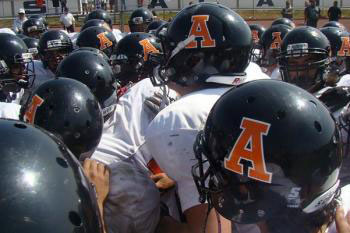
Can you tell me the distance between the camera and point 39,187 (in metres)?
1.20

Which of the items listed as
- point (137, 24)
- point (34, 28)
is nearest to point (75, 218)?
point (137, 24)

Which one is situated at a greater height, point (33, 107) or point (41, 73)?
point (33, 107)

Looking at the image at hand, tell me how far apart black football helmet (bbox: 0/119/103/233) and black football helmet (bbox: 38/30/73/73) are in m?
4.28

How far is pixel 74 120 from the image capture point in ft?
7.96

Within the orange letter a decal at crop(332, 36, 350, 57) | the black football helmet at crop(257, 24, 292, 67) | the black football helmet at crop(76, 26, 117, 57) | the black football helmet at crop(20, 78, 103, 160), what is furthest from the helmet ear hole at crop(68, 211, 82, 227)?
the black football helmet at crop(257, 24, 292, 67)

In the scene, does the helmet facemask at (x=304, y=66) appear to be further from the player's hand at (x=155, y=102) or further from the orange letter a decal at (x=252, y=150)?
the orange letter a decal at (x=252, y=150)

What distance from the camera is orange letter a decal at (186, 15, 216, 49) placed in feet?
8.11

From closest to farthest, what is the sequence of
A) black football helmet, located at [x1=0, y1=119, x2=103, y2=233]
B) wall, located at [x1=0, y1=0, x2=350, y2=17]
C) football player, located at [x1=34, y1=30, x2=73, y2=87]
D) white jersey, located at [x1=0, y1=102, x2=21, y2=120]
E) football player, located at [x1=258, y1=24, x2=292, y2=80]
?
1. black football helmet, located at [x1=0, y1=119, x2=103, y2=233]
2. white jersey, located at [x1=0, y1=102, x2=21, y2=120]
3. football player, located at [x1=34, y1=30, x2=73, y2=87]
4. football player, located at [x1=258, y1=24, x2=292, y2=80]
5. wall, located at [x1=0, y1=0, x2=350, y2=17]

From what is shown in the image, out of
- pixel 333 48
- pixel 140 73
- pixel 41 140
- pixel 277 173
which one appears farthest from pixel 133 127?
pixel 333 48

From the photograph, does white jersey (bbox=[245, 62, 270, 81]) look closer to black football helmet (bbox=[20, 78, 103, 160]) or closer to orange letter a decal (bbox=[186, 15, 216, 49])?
orange letter a decal (bbox=[186, 15, 216, 49])

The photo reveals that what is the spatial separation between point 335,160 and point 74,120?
1.29m

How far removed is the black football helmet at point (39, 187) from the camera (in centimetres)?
116

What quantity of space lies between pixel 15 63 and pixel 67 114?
2.93 meters

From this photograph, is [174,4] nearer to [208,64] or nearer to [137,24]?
[137,24]
